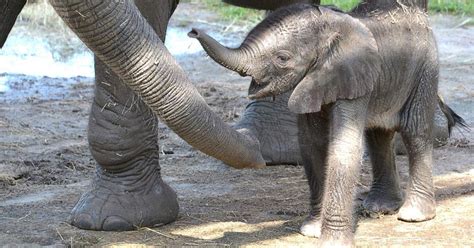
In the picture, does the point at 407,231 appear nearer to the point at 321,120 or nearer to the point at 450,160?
the point at 321,120

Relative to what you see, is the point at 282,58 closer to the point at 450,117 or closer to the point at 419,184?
the point at 419,184

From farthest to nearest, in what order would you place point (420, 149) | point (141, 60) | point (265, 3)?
point (265, 3) → point (420, 149) → point (141, 60)

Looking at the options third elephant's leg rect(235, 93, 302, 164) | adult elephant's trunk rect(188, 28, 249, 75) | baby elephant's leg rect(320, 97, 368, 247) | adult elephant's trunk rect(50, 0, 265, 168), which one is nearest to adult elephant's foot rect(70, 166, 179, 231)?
baby elephant's leg rect(320, 97, 368, 247)

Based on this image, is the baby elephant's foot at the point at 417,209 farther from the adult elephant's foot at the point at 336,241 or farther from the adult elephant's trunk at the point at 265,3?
the adult elephant's trunk at the point at 265,3

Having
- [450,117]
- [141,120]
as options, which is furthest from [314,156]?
[450,117]

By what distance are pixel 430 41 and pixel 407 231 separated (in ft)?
2.33

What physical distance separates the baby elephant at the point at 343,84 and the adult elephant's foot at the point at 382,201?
0.13 meters

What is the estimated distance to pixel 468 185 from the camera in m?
5.59

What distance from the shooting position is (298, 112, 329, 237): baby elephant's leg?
Result: 4.75 metres

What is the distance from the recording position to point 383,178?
5.21m

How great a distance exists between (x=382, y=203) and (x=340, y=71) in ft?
2.69

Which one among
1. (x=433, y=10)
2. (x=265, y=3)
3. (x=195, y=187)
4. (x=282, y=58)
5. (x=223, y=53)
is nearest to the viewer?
(x=223, y=53)

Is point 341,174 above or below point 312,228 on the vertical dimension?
above

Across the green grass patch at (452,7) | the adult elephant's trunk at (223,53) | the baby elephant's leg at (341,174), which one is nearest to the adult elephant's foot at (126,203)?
the baby elephant's leg at (341,174)
